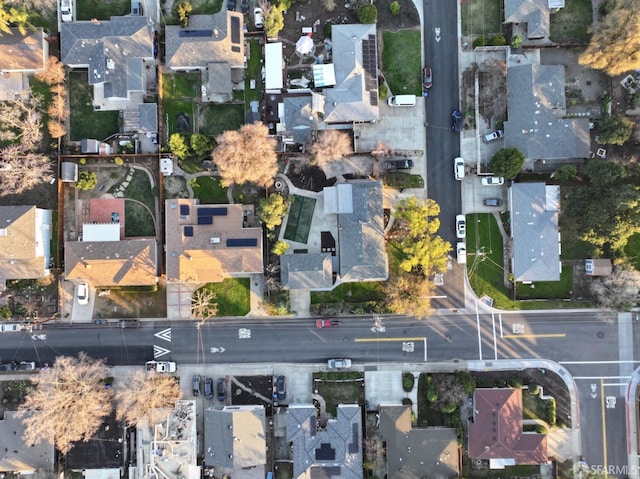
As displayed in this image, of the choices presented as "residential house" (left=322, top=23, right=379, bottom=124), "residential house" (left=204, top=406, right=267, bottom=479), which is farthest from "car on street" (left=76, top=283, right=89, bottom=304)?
"residential house" (left=322, top=23, right=379, bottom=124)

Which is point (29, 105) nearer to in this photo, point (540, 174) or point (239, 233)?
point (239, 233)

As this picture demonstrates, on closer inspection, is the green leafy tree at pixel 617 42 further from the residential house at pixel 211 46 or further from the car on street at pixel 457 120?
the residential house at pixel 211 46

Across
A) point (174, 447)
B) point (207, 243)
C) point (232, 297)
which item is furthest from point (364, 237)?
point (174, 447)

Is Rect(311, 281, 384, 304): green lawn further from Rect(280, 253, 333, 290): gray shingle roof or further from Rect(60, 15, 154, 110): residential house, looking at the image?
Rect(60, 15, 154, 110): residential house

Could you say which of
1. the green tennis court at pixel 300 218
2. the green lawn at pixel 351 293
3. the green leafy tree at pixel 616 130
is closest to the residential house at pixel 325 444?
the green lawn at pixel 351 293

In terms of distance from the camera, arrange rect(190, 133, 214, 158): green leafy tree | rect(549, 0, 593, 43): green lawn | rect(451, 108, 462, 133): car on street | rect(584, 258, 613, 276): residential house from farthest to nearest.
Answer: rect(549, 0, 593, 43): green lawn, rect(451, 108, 462, 133): car on street, rect(584, 258, 613, 276): residential house, rect(190, 133, 214, 158): green leafy tree

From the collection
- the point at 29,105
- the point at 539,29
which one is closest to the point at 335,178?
the point at 539,29
